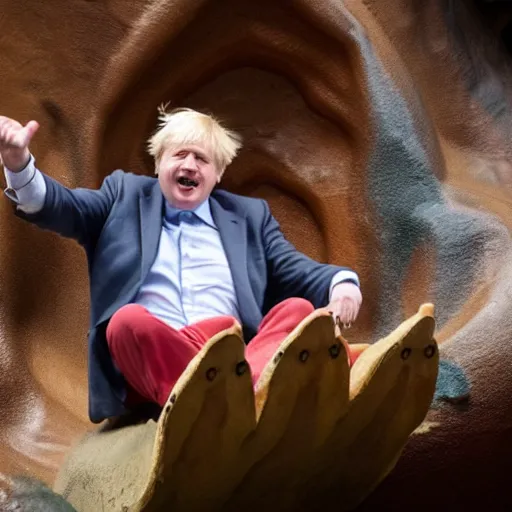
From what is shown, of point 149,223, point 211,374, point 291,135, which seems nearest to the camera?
point 211,374

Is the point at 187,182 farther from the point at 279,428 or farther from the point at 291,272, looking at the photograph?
the point at 279,428

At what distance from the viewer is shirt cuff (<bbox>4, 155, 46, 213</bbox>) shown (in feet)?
4.29

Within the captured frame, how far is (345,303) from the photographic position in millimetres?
1363

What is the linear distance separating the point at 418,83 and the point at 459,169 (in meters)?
0.17

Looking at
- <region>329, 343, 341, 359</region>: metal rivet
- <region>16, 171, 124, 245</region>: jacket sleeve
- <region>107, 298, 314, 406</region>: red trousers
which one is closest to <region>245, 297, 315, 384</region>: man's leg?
<region>107, 298, 314, 406</region>: red trousers

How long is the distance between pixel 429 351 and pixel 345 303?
0.49ft

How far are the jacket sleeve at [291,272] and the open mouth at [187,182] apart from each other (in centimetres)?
13

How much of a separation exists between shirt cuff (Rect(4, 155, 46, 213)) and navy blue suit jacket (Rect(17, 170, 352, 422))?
0.04ft

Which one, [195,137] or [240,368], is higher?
[195,137]

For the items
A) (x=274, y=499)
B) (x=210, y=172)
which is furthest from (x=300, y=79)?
(x=274, y=499)

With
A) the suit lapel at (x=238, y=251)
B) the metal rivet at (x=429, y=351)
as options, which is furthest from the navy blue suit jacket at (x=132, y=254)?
the metal rivet at (x=429, y=351)

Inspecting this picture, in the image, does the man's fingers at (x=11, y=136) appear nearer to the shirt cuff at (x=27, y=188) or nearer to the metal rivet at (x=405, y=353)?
the shirt cuff at (x=27, y=188)

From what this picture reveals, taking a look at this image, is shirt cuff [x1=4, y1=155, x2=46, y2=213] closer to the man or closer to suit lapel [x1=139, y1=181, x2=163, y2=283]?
the man

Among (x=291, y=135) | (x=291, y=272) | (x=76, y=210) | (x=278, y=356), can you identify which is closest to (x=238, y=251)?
(x=291, y=272)
